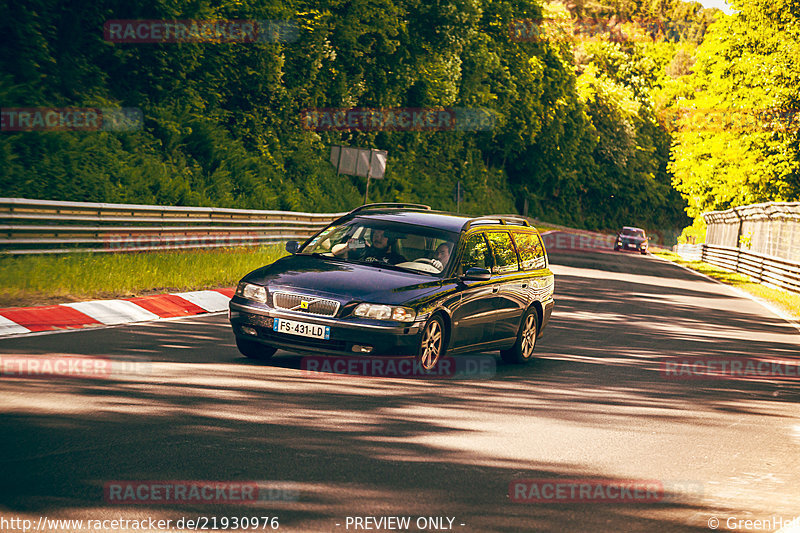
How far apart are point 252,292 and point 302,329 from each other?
2.52 feet

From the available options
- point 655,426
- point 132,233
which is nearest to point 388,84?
point 132,233

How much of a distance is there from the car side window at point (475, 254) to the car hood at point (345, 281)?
672 mm

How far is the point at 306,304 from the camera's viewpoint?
9500 mm

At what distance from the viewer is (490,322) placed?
11.1m

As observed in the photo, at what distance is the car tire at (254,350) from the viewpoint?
10125 millimetres

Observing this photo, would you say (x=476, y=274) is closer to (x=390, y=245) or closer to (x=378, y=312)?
(x=390, y=245)

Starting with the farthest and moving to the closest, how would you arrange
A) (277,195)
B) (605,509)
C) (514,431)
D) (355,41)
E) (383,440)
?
1. (355,41)
2. (277,195)
3. (514,431)
4. (383,440)
5. (605,509)

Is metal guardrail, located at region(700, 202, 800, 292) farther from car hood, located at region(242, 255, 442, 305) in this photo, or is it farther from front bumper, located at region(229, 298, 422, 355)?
front bumper, located at region(229, 298, 422, 355)

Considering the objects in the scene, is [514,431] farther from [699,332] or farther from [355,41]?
[355,41]

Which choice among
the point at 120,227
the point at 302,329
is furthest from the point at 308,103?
the point at 302,329

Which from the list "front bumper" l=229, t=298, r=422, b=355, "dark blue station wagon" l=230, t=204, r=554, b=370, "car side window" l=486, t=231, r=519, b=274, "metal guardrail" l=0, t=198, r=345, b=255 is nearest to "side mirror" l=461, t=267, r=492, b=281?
"dark blue station wagon" l=230, t=204, r=554, b=370

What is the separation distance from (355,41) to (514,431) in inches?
1484

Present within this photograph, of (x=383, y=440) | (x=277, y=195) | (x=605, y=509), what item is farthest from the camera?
(x=277, y=195)

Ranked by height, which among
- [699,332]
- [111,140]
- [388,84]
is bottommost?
[699,332]
